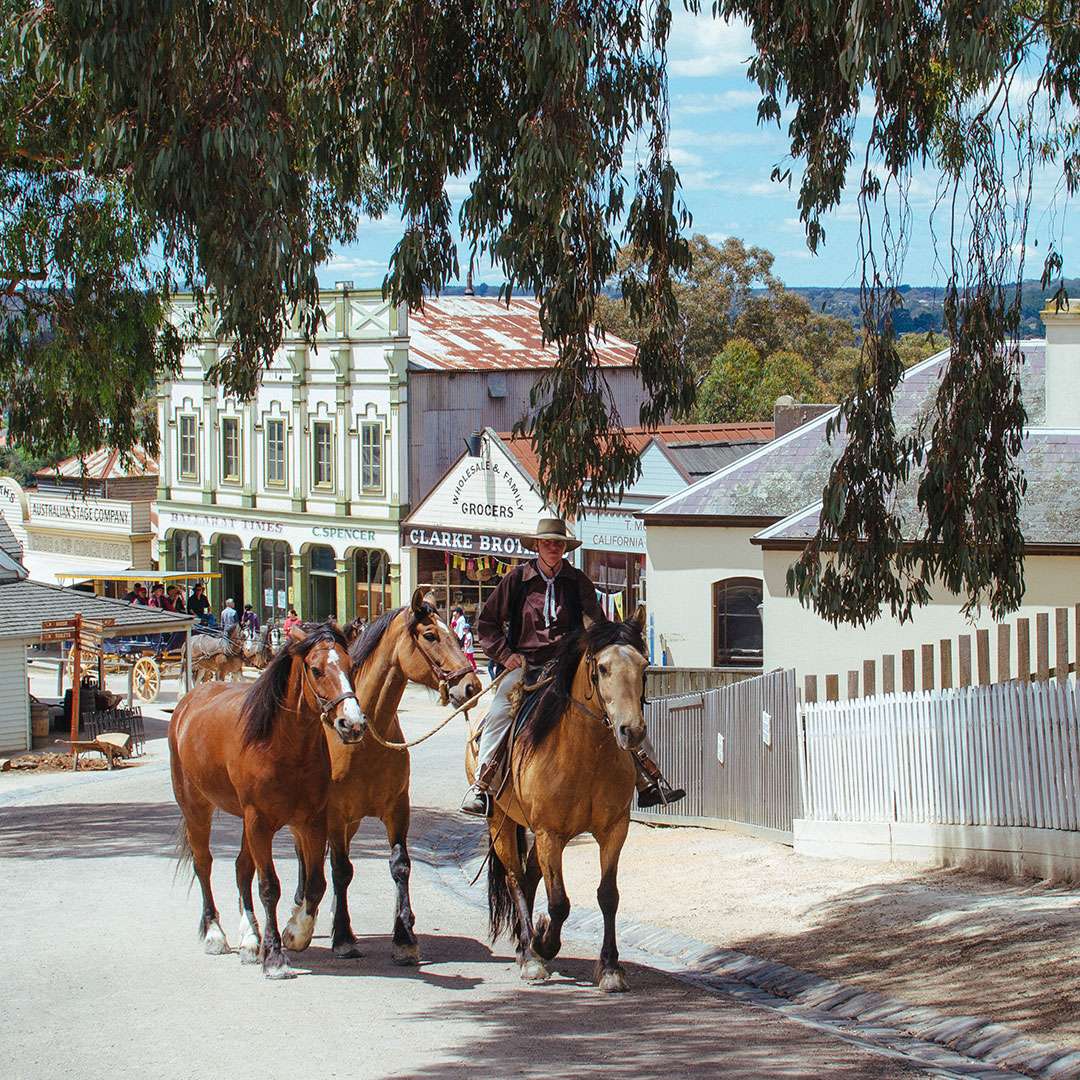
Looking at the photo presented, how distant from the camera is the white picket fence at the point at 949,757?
9.56 m

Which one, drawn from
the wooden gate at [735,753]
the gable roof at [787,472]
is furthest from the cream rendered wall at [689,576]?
the wooden gate at [735,753]

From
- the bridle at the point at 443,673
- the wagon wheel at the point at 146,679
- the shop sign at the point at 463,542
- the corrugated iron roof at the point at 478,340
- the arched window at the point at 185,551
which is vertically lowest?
the wagon wheel at the point at 146,679

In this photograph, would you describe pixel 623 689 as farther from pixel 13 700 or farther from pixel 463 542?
pixel 463 542

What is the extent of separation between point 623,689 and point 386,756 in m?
2.08

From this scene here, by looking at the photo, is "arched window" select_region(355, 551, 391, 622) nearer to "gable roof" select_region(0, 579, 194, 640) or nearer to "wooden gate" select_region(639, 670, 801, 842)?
"gable roof" select_region(0, 579, 194, 640)

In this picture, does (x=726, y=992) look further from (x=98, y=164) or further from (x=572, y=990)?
(x=98, y=164)

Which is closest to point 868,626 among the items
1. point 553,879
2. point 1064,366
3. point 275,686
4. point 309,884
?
point 1064,366

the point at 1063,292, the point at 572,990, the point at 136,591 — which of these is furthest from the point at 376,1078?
the point at 136,591

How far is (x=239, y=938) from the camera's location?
908cm

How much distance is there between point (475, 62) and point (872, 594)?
4.44 m

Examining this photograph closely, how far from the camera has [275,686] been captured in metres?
8.13

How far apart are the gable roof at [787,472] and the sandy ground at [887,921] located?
9.06m

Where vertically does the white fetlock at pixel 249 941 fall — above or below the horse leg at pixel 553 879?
below

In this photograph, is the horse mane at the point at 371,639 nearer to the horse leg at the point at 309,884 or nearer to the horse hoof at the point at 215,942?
the horse leg at the point at 309,884
